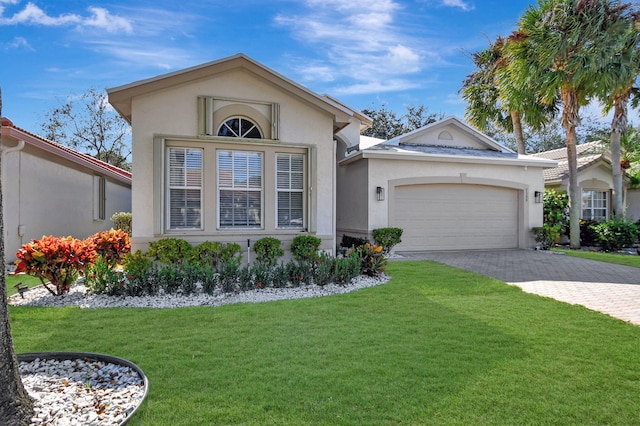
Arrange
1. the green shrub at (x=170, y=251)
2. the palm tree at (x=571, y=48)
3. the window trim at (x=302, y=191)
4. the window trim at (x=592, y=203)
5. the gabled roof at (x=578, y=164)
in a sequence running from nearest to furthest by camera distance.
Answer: the green shrub at (x=170, y=251), the window trim at (x=302, y=191), the palm tree at (x=571, y=48), the gabled roof at (x=578, y=164), the window trim at (x=592, y=203)

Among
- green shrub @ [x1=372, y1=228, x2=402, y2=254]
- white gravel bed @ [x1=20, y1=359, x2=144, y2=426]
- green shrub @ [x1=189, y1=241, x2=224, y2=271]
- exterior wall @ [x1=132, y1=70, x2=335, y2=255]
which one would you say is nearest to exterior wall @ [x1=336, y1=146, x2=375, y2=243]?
green shrub @ [x1=372, y1=228, x2=402, y2=254]

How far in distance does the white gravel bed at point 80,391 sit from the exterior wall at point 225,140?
4.96 metres

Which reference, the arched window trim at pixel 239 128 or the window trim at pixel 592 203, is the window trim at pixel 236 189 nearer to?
the arched window trim at pixel 239 128

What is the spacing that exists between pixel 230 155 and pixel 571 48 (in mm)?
12766

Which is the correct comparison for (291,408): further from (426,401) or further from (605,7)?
(605,7)

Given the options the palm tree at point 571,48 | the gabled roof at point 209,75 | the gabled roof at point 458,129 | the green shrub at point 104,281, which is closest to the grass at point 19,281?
the green shrub at point 104,281

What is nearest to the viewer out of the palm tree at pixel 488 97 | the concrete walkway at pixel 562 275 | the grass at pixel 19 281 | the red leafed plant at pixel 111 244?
the concrete walkway at pixel 562 275

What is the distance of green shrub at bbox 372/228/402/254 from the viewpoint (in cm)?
1266

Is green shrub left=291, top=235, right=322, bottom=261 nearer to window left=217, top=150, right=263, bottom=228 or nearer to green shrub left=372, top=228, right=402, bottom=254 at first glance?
window left=217, top=150, right=263, bottom=228

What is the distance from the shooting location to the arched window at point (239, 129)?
9406mm

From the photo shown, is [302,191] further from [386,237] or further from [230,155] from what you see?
[386,237]

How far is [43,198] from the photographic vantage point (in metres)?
11.7

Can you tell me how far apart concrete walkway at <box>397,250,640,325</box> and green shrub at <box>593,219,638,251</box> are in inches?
169

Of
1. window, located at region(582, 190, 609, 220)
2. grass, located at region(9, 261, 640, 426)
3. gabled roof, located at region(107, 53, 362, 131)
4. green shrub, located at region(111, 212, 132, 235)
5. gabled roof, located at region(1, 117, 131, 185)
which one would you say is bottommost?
grass, located at region(9, 261, 640, 426)
